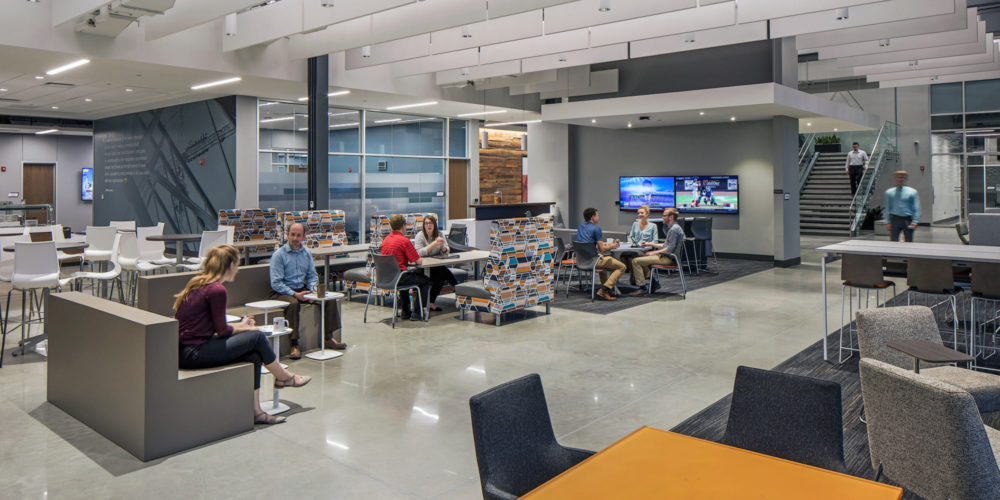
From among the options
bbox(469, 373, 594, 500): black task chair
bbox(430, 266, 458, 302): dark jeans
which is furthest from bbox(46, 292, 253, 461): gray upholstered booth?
bbox(430, 266, 458, 302): dark jeans

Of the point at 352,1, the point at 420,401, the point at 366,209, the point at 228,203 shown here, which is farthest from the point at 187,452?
the point at 366,209

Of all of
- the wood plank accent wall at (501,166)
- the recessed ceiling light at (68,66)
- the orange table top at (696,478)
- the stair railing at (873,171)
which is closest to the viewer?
the orange table top at (696,478)

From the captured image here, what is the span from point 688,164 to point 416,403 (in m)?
11.5

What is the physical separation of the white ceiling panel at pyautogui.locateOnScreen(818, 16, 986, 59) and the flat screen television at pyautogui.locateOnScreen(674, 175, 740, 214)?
354 cm

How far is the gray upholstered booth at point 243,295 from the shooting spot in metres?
5.48

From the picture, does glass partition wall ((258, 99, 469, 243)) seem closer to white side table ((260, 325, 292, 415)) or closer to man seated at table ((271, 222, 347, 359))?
man seated at table ((271, 222, 347, 359))

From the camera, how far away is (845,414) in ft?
15.1

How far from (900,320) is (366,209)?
1224cm

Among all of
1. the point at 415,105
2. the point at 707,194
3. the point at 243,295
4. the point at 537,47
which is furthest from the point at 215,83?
the point at 707,194

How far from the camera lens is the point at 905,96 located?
22031 millimetres

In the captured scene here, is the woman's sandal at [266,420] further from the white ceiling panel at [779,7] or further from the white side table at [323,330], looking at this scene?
the white ceiling panel at [779,7]

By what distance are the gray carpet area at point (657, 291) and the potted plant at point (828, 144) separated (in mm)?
10072

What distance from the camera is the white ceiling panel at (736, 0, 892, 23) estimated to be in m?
7.26

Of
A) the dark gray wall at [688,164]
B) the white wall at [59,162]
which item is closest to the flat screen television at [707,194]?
the dark gray wall at [688,164]
